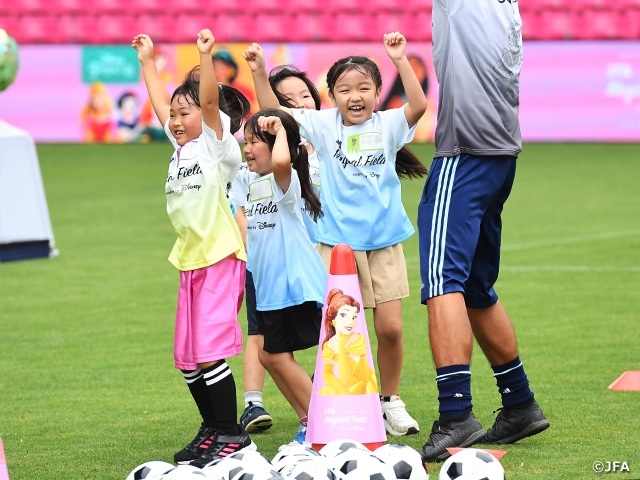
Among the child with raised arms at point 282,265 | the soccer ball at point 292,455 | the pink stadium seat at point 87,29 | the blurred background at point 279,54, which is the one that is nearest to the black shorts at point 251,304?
the child with raised arms at point 282,265

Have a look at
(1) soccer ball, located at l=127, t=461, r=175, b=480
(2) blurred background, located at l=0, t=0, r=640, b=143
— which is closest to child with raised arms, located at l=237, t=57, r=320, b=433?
(1) soccer ball, located at l=127, t=461, r=175, b=480

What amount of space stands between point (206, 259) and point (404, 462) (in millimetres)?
1314

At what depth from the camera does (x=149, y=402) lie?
5.75 meters

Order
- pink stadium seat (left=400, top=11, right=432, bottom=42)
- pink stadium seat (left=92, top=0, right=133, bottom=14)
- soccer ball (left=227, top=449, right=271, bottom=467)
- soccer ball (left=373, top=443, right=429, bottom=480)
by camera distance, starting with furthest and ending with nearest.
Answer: pink stadium seat (left=92, top=0, right=133, bottom=14) → pink stadium seat (left=400, top=11, right=432, bottom=42) → soccer ball (left=373, top=443, right=429, bottom=480) → soccer ball (left=227, top=449, right=271, bottom=467)

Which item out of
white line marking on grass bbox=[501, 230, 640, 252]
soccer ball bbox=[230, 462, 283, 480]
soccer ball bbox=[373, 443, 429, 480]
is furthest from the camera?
white line marking on grass bbox=[501, 230, 640, 252]

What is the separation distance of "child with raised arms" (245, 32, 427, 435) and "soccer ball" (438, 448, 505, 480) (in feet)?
3.97

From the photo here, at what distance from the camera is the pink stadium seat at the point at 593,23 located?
25.0 metres

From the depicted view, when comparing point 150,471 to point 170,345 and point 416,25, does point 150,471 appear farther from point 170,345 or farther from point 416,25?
point 416,25

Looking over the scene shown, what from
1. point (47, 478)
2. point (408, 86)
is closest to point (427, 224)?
point (408, 86)

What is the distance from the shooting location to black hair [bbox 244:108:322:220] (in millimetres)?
4969

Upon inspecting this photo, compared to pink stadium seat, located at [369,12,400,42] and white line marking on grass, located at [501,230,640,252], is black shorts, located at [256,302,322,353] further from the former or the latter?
pink stadium seat, located at [369,12,400,42]

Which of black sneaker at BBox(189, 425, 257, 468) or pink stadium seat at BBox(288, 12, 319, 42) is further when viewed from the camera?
pink stadium seat at BBox(288, 12, 319, 42)

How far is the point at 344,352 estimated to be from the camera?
455 centimetres

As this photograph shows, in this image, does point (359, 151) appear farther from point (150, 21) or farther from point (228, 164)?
point (150, 21)
